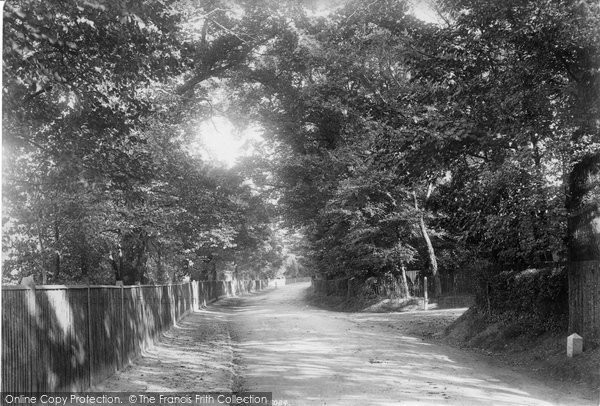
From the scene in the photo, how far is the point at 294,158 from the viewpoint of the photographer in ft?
109

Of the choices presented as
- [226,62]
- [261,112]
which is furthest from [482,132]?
[261,112]

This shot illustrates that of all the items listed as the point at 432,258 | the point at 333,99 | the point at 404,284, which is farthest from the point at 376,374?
the point at 404,284

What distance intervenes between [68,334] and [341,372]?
16.1 ft

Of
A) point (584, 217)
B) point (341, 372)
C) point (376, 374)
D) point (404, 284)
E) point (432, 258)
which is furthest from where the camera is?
point (404, 284)

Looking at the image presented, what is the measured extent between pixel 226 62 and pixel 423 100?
31.4 ft

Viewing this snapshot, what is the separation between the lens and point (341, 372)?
34.7 ft

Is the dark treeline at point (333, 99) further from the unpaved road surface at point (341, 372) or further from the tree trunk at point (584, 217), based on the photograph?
the unpaved road surface at point (341, 372)

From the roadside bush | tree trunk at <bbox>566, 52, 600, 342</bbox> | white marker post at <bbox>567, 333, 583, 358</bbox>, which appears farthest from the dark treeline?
white marker post at <bbox>567, 333, 583, 358</bbox>

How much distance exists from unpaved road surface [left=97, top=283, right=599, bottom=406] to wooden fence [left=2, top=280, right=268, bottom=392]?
0.55 meters

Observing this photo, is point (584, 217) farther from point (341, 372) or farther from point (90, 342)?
point (90, 342)

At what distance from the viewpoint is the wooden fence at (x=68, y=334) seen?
640 centimetres

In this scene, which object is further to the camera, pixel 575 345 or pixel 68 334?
pixel 575 345

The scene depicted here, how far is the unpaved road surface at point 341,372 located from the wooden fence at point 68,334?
1.80 feet

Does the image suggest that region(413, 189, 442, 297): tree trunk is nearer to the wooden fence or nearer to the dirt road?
the dirt road
